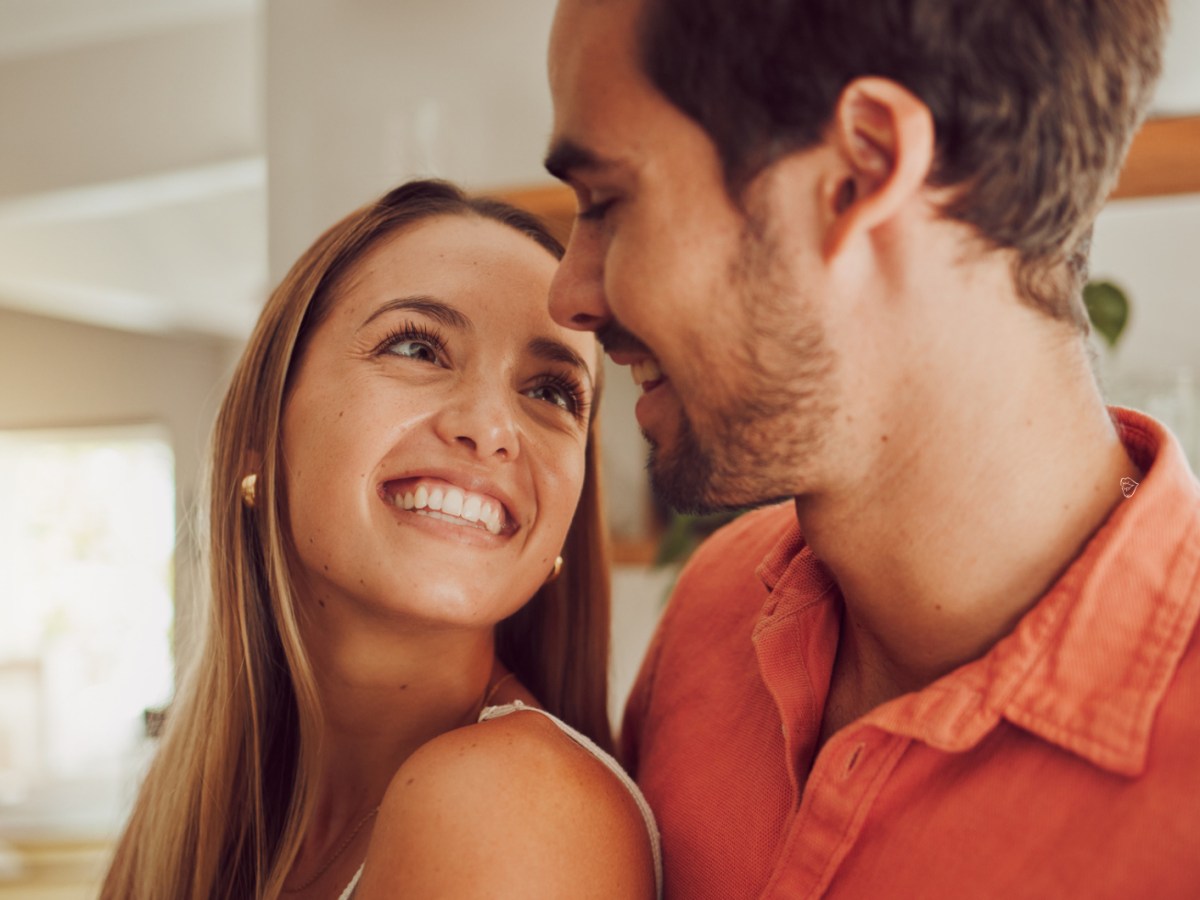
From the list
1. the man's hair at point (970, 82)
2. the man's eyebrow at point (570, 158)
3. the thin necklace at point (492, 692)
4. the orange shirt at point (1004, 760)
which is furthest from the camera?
the thin necklace at point (492, 692)

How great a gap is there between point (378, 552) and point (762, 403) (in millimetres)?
481

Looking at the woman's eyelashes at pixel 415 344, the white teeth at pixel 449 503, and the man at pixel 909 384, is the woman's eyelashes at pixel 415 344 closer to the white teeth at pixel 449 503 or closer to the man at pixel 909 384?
the white teeth at pixel 449 503

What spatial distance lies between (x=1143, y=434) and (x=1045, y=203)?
A: 0.24m

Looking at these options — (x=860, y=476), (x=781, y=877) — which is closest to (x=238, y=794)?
(x=781, y=877)

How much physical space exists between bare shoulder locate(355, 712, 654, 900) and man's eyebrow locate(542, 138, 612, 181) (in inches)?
20.5

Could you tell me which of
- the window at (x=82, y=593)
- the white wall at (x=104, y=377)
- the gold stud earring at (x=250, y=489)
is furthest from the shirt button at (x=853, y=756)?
the window at (x=82, y=593)

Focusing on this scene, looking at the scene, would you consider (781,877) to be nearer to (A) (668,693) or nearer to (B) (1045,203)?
(A) (668,693)

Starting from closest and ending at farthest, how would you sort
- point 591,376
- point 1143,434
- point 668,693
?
1. point 1143,434
2. point 668,693
3. point 591,376

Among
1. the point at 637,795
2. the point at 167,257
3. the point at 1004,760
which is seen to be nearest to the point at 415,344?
the point at 637,795

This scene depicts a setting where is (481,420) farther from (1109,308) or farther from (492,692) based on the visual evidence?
(1109,308)

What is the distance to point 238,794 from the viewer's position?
139 cm

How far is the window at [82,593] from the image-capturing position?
774 centimetres

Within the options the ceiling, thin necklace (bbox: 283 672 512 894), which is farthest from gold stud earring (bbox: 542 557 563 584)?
the ceiling

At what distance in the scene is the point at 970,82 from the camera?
33.8 inches
